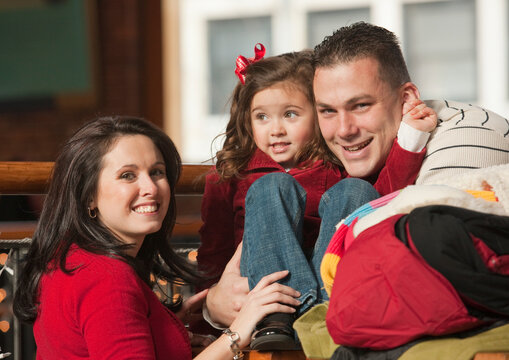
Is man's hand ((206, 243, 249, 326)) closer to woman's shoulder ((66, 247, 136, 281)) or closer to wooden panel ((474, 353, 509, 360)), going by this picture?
woman's shoulder ((66, 247, 136, 281))

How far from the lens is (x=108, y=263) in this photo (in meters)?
1.82

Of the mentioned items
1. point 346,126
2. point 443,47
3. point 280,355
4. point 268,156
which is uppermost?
point 443,47

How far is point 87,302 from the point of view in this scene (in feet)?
5.74

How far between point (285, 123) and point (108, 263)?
2.77ft

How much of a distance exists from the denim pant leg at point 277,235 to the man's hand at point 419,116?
14.3 inches

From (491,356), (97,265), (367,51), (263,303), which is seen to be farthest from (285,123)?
(491,356)

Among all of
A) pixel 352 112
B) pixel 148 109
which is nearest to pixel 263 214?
pixel 352 112

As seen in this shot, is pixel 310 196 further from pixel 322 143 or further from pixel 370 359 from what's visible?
pixel 370 359

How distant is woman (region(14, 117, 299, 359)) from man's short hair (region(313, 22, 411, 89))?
53 cm

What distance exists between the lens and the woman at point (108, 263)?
68.7 inches

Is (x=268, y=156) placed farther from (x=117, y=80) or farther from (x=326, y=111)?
(x=117, y=80)

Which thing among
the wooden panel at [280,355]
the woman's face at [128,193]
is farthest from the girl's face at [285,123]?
the wooden panel at [280,355]

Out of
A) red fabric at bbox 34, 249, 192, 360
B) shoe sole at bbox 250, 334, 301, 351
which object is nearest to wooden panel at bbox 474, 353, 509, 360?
shoe sole at bbox 250, 334, 301, 351

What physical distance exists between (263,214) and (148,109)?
170 inches
